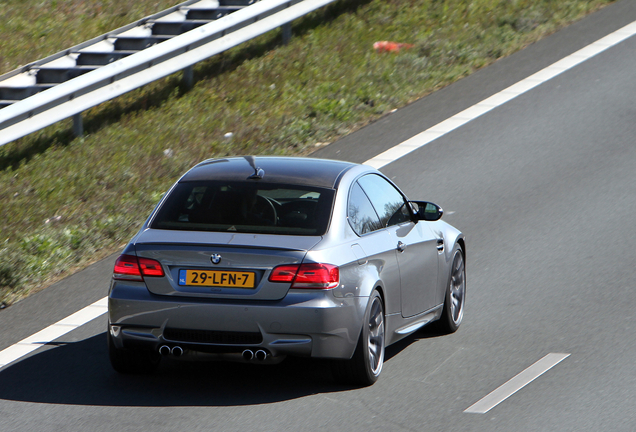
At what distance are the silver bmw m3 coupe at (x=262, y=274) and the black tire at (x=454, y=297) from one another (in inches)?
36.1

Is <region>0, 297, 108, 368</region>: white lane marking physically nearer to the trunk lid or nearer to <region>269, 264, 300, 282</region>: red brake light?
the trunk lid

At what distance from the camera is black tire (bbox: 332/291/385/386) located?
262 inches

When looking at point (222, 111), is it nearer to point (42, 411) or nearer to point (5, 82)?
point (5, 82)

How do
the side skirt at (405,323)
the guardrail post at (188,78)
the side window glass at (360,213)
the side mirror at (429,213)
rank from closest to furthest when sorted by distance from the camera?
the side window glass at (360,213)
the side skirt at (405,323)
the side mirror at (429,213)
the guardrail post at (188,78)

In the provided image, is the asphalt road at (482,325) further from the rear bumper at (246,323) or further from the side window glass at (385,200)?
the side window glass at (385,200)

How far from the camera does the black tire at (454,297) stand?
8281 millimetres

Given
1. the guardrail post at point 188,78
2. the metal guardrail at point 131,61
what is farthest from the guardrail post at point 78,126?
the guardrail post at point 188,78

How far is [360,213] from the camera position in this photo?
7.18 metres

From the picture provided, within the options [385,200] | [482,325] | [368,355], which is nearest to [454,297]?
[482,325]

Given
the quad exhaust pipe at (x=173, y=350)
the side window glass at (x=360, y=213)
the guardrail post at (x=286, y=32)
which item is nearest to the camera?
the quad exhaust pipe at (x=173, y=350)

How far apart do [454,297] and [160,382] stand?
2.71 meters

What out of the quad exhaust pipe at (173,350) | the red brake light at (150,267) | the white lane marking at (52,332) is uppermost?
the red brake light at (150,267)

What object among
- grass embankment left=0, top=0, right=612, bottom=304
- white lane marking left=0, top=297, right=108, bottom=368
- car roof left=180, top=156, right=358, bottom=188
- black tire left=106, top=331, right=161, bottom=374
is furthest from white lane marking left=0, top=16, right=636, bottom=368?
car roof left=180, top=156, right=358, bottom=188

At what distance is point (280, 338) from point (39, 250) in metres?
4.45
